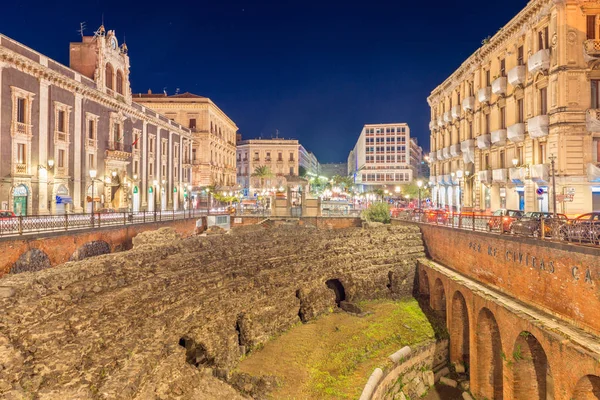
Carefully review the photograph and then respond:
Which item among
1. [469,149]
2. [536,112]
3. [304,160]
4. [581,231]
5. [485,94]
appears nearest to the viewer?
[581,231]

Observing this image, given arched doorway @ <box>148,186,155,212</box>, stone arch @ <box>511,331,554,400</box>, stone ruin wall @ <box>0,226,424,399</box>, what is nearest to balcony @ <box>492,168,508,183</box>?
stone ruin wall @ <box>0,226,424,399</box>

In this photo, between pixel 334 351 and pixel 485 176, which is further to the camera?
pixel 485 176

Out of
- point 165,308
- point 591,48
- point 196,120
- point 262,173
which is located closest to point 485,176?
point 591,48

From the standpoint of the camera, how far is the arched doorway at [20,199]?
26884 millimetres

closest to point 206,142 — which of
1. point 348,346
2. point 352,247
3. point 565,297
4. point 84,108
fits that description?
point 84,108

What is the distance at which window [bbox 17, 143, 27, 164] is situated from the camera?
89.2 feet

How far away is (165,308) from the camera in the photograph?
1274 cm

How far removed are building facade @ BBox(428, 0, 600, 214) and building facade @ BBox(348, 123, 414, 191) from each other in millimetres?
57768

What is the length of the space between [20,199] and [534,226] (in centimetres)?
3060

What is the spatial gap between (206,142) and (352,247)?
1669 inches

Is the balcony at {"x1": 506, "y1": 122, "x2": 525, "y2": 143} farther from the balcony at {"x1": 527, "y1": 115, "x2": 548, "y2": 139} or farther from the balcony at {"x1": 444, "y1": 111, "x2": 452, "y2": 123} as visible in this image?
the balcony at {"x1": 444, "y1": 111, "x2": 452, "y2": 123}

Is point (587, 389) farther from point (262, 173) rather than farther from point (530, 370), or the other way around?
point (262, 173)

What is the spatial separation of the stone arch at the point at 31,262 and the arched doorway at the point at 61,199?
14990mm

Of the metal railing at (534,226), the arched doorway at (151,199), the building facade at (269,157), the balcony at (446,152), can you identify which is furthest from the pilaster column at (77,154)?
the building facade at (269,157)
